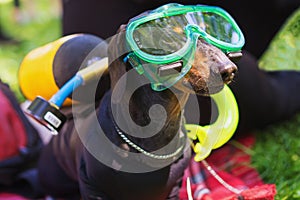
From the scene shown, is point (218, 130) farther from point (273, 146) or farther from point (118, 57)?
point (273, 146)

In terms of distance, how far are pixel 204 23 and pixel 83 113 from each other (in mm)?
351

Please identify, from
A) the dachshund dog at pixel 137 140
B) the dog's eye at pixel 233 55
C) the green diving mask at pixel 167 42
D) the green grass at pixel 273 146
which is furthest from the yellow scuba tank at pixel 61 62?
the green grass at pixel 273 146

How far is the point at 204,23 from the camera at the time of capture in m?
0.99

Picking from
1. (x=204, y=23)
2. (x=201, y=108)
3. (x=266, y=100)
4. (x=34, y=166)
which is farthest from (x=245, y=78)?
(x=34, y=166)

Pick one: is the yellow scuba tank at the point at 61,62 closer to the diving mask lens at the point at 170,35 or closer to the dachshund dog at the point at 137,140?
the dachshund dog at the point at 137,140

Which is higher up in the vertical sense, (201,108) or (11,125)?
(201,108)

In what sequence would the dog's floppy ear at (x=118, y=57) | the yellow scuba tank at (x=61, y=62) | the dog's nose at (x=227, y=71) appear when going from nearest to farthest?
the dog's nose at (x=227, y=71) < the dog's floppy ear at (x=118, y=57) < the yellow scuba tank at (x=61, y=62)

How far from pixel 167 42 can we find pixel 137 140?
22cm

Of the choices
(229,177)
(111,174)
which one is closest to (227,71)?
(111,174)

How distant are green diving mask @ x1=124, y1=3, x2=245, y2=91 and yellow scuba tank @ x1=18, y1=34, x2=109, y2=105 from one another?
195 millimetres

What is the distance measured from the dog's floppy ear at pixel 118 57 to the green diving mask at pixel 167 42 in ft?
0.06

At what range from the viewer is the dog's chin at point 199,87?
2.91ft

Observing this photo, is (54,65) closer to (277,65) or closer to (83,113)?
(83,113)

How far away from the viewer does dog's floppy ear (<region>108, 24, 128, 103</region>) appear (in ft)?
3.17
